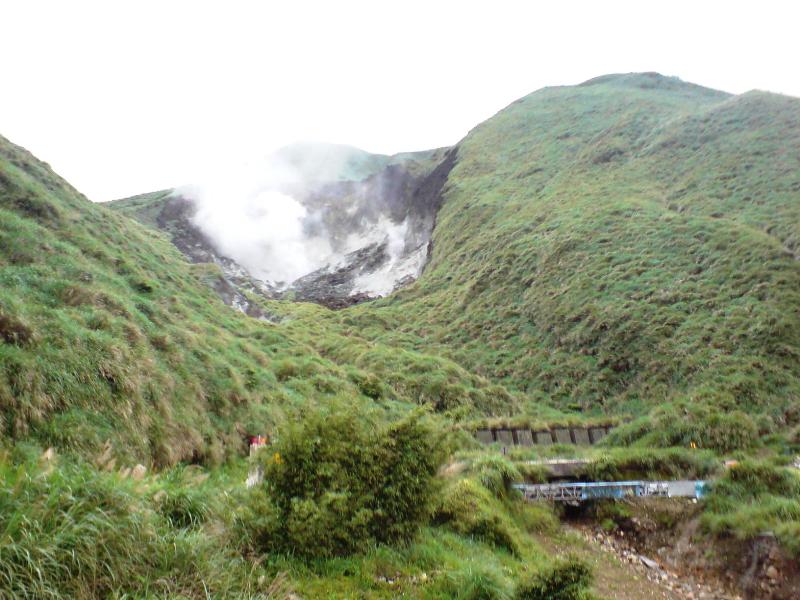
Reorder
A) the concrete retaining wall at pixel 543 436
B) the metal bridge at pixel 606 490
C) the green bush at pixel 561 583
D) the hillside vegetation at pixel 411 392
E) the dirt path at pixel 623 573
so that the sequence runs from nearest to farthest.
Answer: the green bush at pixel 561 583, the hillside vegetation at pixel 411 392, the dirt path at pixel 623 573, the metal bridge at pixel 606 490, the concrete retaining wall at pixel 543 436

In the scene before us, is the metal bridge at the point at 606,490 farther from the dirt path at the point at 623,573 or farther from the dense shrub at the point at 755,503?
the dirt path at the point at 623,573

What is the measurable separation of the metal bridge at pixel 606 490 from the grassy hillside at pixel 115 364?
4653 mm

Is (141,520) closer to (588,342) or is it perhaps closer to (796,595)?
(796,595)

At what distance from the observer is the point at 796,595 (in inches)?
285

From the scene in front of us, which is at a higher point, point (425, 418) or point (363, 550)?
point (425, 418)

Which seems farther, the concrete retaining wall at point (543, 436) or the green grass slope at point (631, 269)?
the green grass slope at point (631, 269)

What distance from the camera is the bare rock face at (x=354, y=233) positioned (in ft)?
159

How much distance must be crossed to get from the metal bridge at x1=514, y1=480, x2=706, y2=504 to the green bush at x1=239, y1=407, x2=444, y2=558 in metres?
5.43

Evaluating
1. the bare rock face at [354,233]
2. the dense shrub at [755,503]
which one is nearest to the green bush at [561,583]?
the dense shrub at [755,503]

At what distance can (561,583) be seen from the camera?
460 centimetres

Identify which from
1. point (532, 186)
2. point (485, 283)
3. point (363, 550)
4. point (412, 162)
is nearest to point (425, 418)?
point (363, 550)

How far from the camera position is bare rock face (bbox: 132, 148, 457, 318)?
159 feet

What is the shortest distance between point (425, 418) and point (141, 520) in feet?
12.1

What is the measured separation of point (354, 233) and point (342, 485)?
57.3 metres
